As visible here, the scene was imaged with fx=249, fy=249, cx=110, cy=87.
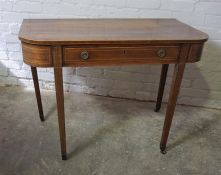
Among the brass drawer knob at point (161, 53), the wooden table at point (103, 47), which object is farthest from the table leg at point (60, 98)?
the brass drawer knob at point (161, 53)

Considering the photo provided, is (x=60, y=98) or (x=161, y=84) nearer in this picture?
(x=60, y=98)

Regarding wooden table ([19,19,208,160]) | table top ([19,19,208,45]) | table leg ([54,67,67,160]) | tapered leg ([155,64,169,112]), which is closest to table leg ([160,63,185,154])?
wooden table ([19,19,208,160])

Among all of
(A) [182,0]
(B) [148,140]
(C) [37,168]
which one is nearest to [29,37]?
(C) [37,168]

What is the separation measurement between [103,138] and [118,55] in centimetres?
60

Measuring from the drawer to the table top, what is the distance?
0.04m

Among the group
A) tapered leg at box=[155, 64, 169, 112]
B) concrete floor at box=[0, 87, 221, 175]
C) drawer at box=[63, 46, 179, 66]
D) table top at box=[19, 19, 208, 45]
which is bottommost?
concrete floor at box=[0, 87, 221, 175]

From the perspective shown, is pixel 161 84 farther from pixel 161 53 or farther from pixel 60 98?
pixel 60 98

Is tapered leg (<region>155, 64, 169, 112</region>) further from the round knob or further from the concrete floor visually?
the round knob

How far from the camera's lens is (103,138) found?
148cm

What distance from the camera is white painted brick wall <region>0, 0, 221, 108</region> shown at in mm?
1580

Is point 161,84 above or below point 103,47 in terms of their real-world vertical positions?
below

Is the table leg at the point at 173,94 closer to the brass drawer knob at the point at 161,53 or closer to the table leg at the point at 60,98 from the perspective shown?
the brass drawer knob at the point at 161,53

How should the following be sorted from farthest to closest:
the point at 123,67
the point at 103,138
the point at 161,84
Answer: the point at 123,67
the point at 161,84
the point at 103,138

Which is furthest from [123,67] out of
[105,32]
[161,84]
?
[105,32]
